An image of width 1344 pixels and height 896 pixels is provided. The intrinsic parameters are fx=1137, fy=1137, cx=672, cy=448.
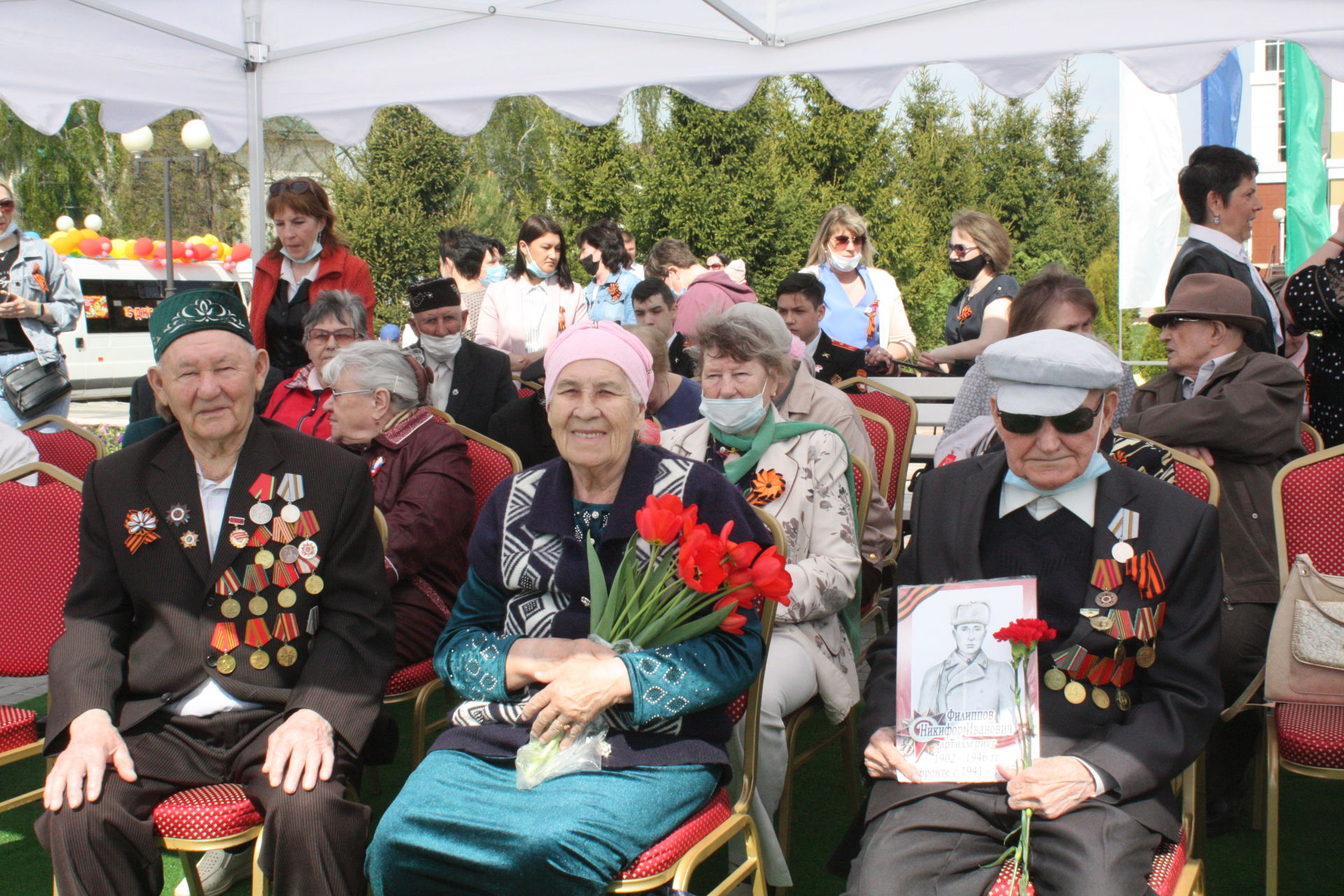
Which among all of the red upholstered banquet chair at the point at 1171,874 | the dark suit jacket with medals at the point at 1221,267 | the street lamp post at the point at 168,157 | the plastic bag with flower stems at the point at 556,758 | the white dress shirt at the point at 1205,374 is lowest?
the red upholstered banquet chair at the point at 1171,874

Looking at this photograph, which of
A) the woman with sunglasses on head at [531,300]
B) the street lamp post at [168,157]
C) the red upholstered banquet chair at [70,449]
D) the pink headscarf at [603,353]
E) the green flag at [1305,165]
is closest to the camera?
the pink headscarf at [603,353]

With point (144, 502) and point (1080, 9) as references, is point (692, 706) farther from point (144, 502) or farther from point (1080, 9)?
point (1080, 9)

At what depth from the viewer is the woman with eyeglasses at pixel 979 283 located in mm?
6098

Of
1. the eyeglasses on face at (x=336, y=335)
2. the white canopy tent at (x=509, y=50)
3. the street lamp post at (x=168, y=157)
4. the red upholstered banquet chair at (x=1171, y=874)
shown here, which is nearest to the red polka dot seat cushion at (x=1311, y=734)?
the red upholstered banquet chair at (x=1171, y=874)

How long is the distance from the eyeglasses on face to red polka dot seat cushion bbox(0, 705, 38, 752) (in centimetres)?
201

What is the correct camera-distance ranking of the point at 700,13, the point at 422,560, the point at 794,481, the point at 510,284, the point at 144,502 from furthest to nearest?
the point at 510,284, the point at 700,13, the point at 422,560, the point at 794,481, the point at 144,502

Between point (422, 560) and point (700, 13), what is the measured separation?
3200mm

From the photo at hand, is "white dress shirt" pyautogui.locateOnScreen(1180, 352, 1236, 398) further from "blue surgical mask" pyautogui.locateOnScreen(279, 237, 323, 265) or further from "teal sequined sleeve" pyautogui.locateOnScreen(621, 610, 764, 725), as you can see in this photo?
"blue surgical mask" pyautogui.locateOnScreen(279, 237, 323, 265)

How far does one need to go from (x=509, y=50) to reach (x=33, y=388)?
3.10 m

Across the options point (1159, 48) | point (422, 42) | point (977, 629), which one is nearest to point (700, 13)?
point (422, 42)

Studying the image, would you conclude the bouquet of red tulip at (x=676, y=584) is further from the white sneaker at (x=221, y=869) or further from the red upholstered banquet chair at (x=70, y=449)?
the red upholstered banquet chair at (x=70, y=449)

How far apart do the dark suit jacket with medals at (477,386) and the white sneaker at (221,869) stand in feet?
7.41

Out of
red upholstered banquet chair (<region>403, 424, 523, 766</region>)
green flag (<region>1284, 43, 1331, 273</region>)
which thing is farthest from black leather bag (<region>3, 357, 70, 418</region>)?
green flag (<region>1284, 43, 1331, 273</region>)

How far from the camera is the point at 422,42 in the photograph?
5.91 metres
